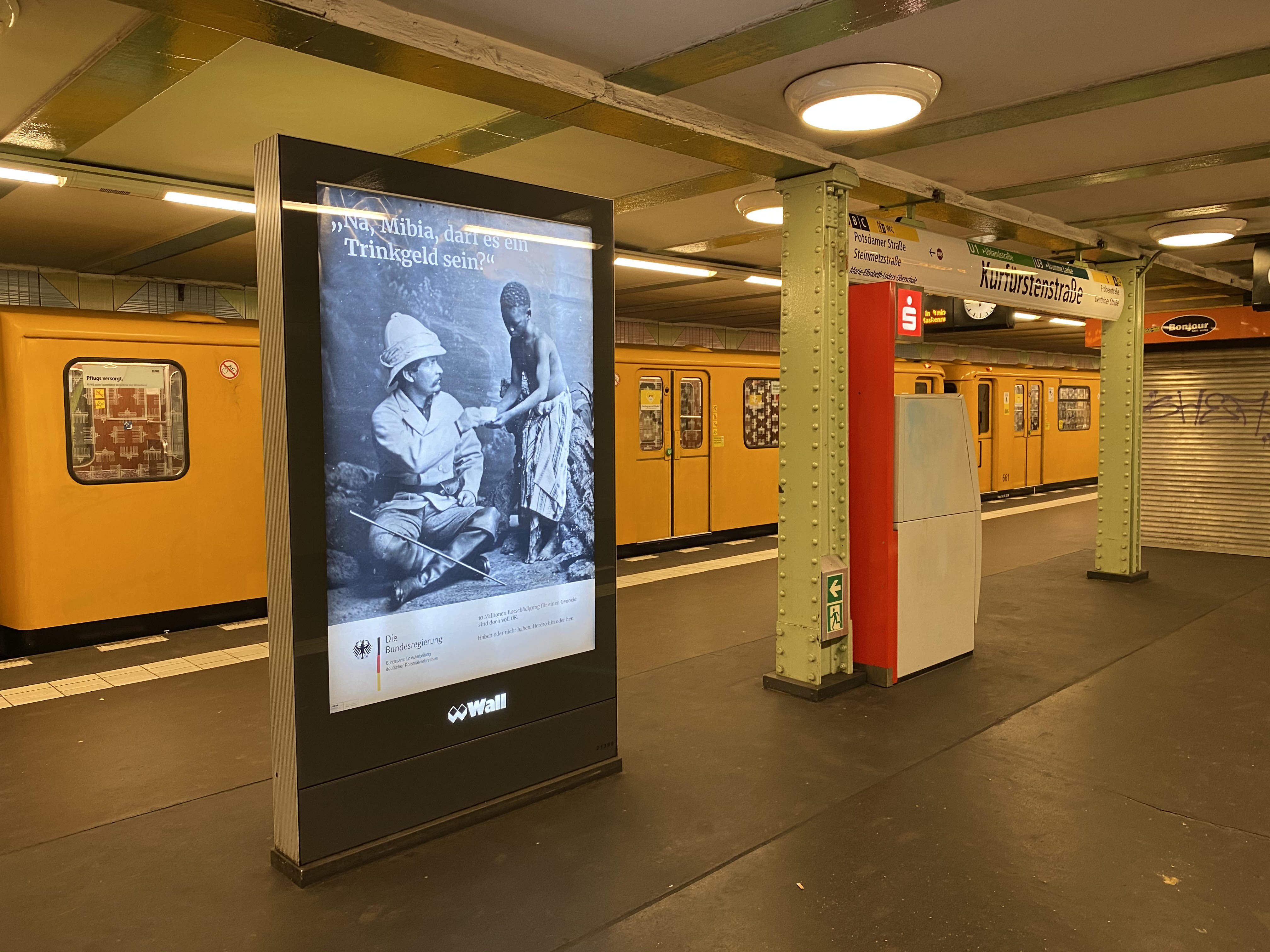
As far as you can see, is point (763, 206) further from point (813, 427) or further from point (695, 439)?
point (695, 439)

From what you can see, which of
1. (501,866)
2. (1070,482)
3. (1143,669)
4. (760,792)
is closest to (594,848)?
(501,866)

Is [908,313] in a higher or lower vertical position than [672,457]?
higher

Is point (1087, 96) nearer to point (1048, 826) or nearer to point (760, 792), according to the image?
point (1048, 826)

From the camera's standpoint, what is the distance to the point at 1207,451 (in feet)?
32.9

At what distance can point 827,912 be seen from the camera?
2.83m

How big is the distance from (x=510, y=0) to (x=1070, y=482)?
692 inches

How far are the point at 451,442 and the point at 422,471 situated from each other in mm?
165

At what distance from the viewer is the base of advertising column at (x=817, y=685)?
4934 millimetres

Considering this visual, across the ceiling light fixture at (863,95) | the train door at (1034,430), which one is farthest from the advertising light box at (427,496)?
the train door at (1034,430)

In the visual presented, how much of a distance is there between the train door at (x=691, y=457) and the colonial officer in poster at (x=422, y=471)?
271 inches

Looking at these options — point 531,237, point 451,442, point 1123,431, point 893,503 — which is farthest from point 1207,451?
point 451,442

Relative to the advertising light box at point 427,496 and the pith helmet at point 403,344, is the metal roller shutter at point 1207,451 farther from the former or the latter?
the pith helmet at point 403,344

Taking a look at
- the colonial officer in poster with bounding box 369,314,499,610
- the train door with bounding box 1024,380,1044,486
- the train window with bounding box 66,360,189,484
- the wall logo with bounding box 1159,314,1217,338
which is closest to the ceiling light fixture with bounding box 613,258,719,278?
the train window with bounding box 66,360,189,484

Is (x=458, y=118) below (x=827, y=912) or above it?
above
